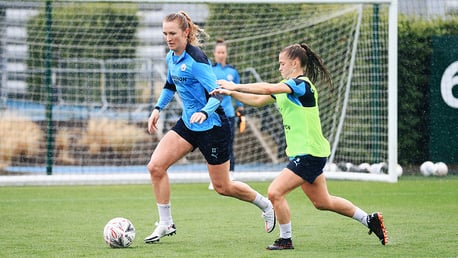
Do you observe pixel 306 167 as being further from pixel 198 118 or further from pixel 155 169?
pixel 155 169

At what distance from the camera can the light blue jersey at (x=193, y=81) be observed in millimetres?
7992

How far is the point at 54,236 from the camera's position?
8453 millimetres

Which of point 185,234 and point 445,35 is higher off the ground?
point 445,35

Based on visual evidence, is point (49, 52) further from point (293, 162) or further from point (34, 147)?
point (293, 162)

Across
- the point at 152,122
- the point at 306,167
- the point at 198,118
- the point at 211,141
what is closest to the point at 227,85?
the point at 198,118

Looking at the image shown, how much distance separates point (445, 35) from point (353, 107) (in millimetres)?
2167

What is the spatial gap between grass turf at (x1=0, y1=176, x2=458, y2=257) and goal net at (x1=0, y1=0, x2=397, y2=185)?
147 centimetres

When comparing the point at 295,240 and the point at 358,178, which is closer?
the point at 295,240

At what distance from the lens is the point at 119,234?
7.56 metres

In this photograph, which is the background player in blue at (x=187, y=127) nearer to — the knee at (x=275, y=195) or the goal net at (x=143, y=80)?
the knee at (x=275, y=195)

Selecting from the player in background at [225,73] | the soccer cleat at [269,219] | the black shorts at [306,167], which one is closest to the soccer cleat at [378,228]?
the black shorts at [306,167]

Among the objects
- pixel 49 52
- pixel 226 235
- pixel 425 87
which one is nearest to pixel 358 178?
pixel 425 87

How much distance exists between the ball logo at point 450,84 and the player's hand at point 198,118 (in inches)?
366

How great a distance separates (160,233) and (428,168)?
28.6ft
